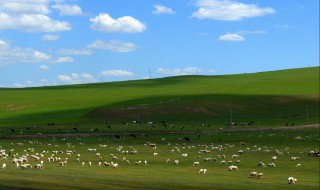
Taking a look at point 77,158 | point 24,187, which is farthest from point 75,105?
point 24,187

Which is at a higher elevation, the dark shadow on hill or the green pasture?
the dark shadow on hill

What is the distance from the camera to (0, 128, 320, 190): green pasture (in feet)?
119

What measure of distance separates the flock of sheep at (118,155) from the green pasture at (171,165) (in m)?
0.11

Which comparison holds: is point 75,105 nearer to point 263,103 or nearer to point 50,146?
point 263,103

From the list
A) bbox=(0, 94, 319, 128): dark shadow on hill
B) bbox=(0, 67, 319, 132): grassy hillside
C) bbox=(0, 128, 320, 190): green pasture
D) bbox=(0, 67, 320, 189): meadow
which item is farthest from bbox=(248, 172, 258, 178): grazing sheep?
bbox=(0, 94, 319, 128): dark shadow on hill

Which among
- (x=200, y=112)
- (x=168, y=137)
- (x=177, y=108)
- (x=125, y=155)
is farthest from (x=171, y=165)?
(x=177, y=108)

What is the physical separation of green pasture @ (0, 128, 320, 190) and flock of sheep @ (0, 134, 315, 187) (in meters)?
0.11

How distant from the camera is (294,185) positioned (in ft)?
123

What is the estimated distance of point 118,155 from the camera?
55.3 meters

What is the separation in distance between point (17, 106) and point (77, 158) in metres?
91.8

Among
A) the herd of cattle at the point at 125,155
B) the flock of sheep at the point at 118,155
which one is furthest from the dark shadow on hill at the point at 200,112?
the flock of sheep at the point at 118,155

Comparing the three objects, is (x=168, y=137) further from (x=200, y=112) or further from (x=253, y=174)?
(x=200, y=112)

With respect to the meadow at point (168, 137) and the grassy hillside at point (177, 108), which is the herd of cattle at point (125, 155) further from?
the grassy hillside at point (177, 108)

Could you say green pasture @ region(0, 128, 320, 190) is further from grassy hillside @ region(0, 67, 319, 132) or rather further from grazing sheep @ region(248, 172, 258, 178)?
grassy hillside @ region(0, 67, 319, 132)
